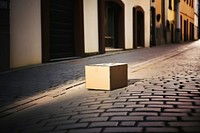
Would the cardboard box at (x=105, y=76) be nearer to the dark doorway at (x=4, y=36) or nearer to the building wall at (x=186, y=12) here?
the dark doorway at (x=4, y=36)

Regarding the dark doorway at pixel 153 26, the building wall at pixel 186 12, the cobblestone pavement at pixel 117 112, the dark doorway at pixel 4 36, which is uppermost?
the building wall at pixel 186 12

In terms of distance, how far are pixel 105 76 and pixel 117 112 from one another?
177 centimetres

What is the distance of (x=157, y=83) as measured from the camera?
635 cm

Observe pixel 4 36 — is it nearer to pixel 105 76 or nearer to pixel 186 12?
pixel 105 76

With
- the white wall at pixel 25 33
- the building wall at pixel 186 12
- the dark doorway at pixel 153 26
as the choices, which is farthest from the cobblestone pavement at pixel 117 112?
the building wall at pixel 186 12

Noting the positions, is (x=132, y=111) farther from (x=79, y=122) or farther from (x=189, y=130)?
(x=189, y=130)

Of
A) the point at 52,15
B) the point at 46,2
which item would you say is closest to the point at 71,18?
the point at 52,15

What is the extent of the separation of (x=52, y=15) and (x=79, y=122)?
8.91 metres

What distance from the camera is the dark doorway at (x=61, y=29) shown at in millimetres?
11258

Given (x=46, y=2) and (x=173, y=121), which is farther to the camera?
(x=46, y=2)

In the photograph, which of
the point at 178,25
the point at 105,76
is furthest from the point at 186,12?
the point at 105,76

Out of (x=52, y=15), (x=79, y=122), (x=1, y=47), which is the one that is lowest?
(x=79, y=122)

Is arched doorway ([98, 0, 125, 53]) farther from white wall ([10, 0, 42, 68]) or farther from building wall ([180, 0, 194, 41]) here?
building wall ([180, 0, 194, 41])

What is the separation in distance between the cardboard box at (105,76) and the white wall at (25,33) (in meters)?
4.21
